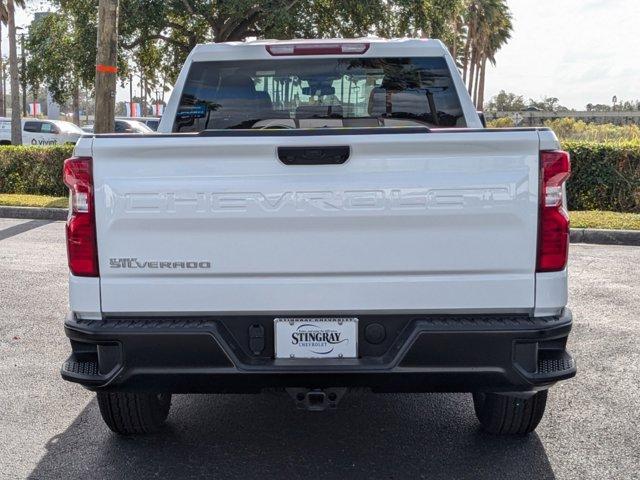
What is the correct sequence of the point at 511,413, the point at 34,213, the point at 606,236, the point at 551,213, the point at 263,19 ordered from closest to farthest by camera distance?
1. the point at 551,213
2. the point at 511,413
3. the point at 606,236
4. the point at 34,213
5. the point at 263,19

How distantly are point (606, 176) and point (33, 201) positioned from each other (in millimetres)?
10253

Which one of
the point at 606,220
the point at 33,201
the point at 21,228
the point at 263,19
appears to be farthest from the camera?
the point at 263,19

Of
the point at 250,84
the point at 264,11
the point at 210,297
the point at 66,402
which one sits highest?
the point at 264,11

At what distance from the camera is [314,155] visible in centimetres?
315

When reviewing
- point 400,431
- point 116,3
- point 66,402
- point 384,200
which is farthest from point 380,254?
point 116,3

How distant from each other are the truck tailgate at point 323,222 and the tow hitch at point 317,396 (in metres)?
0.34

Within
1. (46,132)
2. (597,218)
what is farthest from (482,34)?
(597,218)

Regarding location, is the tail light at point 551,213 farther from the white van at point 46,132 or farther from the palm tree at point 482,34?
the palm tree at point 482,34

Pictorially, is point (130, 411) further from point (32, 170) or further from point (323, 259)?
point (32, 170)

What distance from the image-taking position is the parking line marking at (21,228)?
39.3ft

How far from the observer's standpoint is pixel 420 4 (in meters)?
22.8

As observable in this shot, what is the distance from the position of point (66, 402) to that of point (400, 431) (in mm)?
1933

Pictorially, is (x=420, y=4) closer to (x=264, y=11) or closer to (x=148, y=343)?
(x=264, y=11)

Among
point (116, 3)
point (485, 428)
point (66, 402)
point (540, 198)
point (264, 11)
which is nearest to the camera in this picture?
point (540, 198)
